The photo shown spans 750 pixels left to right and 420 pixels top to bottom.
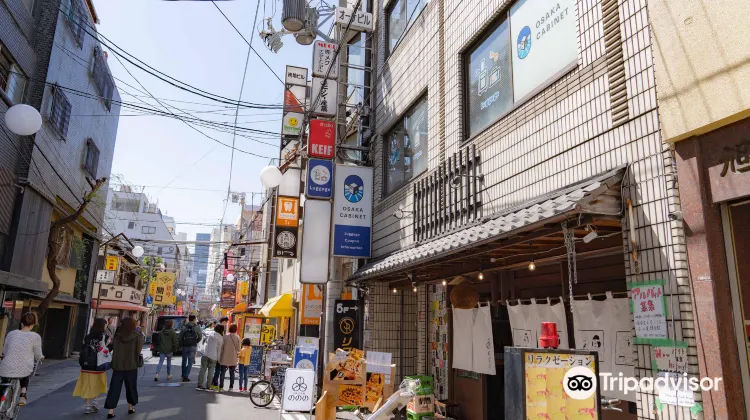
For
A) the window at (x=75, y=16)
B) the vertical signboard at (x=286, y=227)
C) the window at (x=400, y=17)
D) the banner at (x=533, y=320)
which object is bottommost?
the banner at (x=533, y=320)

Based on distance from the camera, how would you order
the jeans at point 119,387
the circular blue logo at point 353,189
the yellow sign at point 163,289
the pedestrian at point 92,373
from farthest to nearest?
the yellow sign at point 163,289, the circular blue logo at point 353,189, the pedestrian at point 92,373, the jeans at point 119,387

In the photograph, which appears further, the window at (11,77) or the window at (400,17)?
the window at (11,77)

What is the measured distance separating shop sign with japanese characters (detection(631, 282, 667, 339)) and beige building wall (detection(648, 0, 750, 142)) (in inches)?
57.5

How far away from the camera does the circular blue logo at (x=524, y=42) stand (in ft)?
25.0

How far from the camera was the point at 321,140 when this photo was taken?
13.8 meters

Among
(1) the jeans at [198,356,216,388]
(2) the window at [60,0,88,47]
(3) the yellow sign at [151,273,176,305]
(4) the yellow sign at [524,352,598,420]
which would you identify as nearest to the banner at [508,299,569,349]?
(4) the yellow sign at [524,352,598,420]

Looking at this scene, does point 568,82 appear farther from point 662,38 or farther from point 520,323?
point 520,323

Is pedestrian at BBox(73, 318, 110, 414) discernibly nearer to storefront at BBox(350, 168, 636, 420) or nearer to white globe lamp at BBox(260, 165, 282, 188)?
storefront at BBox(350, 168, 636, 420)

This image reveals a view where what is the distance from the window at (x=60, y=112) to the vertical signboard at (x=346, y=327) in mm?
11814

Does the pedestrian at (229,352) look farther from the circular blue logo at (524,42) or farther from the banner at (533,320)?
the circular blue logo at (524,42)

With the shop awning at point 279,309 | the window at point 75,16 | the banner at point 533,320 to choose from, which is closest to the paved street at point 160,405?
the shop awning at point 279,309

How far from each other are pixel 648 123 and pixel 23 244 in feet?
54.5

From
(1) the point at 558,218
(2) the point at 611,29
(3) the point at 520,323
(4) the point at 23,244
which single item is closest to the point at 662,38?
(2) the point at 611,29

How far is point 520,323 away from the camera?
25.5 ft
